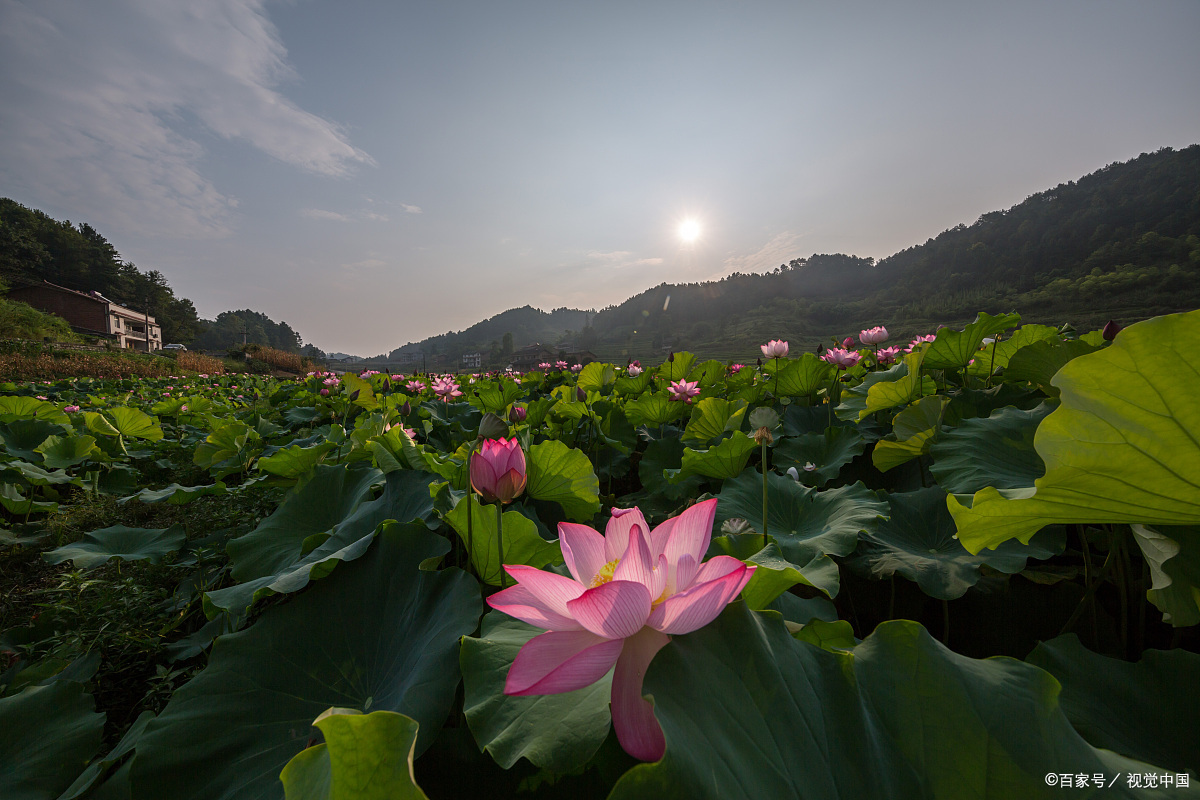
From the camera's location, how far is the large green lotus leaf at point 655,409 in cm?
260

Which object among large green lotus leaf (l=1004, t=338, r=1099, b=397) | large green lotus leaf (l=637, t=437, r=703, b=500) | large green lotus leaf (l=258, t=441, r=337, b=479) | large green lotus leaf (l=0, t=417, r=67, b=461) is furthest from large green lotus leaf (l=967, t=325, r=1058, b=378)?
large green lotus leaf (l=0, t=417, r=67, b=461)

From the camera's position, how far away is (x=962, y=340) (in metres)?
1.85

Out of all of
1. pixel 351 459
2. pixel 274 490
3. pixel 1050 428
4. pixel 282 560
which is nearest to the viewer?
pixel 1050 428

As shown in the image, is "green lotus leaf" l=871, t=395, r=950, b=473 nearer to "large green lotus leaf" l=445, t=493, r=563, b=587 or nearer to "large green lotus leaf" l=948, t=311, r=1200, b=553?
"large green lotus leaf" l=948, t=311, r=1200, b=553

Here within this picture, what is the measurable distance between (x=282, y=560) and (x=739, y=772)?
1.37 metres

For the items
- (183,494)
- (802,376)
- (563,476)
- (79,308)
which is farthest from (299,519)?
(79,308)

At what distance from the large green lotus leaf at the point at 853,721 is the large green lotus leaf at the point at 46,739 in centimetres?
120

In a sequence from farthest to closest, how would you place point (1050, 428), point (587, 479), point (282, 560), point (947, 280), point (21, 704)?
point (947, 280)
point (587, 479)
point (282, 560)
point (21, 704)
point (1050, 428)

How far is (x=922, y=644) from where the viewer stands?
483 millimetres

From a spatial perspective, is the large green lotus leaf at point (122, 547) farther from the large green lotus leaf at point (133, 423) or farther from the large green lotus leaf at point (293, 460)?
the large green lotus leaf at point (133, 423)

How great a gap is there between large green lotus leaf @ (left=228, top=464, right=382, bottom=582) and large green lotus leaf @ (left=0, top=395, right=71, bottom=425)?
3489mm

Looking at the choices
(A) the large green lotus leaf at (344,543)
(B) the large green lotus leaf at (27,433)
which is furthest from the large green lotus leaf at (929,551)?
(B) the large green lotus leaf at (27,433)

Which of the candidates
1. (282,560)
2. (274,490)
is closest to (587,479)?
(282,560)

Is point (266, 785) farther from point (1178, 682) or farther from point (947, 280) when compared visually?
point (947, 280)
